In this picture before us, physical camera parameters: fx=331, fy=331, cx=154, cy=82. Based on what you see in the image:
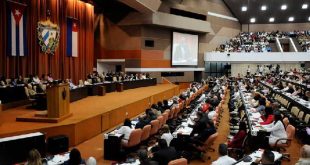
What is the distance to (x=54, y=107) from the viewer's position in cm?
1030

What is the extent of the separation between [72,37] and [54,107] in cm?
1183

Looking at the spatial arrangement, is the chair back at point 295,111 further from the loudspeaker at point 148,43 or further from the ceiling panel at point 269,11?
the ceiling panel at point 269,11

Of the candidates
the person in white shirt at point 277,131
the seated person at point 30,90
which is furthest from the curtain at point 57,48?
the person in white shirt at point 277,131

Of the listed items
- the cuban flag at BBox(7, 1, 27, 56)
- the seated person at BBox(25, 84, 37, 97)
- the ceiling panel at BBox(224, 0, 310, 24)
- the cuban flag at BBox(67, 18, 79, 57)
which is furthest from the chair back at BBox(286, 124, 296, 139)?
the ceiling panel at BBox(224, 0, 310, 24)

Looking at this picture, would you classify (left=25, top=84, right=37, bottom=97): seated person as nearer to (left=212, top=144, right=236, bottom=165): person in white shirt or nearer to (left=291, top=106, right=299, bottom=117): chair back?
(left=212, top=144, right=236, bottom=165): person in white shirt

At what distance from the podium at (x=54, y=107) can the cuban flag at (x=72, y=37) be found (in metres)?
10.9

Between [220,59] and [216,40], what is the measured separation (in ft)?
9.72

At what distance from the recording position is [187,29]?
31125 mm

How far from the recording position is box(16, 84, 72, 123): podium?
9.97 m

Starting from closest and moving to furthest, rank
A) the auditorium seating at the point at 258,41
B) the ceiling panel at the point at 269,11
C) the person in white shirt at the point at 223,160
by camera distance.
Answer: the person in white shirt at the point at 223,160 < the auditorium seating at the point at 258,41 < the ceiling panel at the point at 269,11

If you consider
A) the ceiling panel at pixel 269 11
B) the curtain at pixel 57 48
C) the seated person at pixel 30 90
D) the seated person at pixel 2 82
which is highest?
the ceiling panel at pixel 269 11

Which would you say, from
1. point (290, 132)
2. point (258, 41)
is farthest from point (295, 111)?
point (258, 41)

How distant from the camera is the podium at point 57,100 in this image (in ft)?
32.7

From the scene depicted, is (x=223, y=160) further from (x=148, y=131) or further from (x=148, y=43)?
(x=148, y=43)
